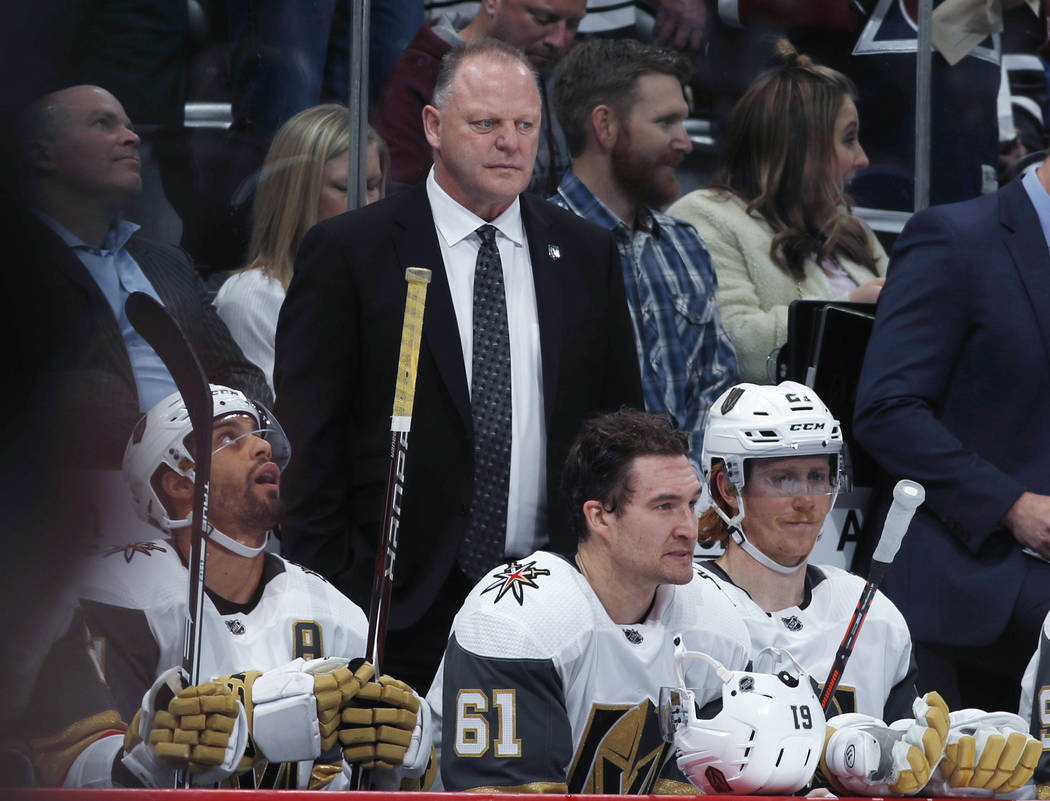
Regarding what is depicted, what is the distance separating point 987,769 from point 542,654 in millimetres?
826

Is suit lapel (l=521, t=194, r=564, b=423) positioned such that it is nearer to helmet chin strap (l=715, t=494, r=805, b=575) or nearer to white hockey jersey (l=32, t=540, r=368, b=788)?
helmet chin strap (l=715, t=494, r=805, b=575)

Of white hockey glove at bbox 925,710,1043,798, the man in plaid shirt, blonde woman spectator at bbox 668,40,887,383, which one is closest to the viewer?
white hockey glove at bbox 925,710,1043,798

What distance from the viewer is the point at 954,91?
493 centimetres

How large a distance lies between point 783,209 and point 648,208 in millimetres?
456

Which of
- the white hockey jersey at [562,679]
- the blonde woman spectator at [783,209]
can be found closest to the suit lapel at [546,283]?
the white hockey jersey at [562,679]

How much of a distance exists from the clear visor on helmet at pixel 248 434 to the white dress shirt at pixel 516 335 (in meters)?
0.43

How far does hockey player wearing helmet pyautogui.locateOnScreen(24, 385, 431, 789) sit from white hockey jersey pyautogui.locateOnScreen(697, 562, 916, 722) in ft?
2.79

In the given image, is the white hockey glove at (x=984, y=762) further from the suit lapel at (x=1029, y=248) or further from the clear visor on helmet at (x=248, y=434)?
the clear visor on helmet at (x=248, y=434)

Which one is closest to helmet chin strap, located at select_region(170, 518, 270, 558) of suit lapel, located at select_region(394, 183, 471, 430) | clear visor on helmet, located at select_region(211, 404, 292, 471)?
clear visor on helmet, located at select_region(211, 404, 292, 471)

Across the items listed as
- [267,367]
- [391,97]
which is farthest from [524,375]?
[391,97]

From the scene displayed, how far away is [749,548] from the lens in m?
3.71

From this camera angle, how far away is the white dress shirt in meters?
3.56

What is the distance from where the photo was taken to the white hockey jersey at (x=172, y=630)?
9.68ft

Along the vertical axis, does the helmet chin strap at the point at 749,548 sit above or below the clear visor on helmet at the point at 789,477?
below
